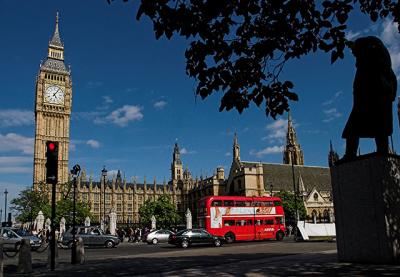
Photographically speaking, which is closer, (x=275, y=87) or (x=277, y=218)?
(x=275, y=87)

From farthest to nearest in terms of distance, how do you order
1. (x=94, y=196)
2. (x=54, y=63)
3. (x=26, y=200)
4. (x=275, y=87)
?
(x=54, y=63)
(x=94, y=196)
(x=26, y=200)
(x=275, y=87)

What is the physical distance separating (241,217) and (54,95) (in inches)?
3575

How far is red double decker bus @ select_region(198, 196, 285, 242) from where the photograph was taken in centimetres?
3284

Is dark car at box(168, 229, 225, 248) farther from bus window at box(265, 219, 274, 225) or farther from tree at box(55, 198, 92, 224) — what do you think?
tree at box(55, 198, 92, 224)

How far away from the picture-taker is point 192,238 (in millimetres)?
26984

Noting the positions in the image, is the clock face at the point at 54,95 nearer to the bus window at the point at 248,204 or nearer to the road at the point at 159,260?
the bus window at the point at 248,204

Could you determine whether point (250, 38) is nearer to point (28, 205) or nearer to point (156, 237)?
point (156, 237)

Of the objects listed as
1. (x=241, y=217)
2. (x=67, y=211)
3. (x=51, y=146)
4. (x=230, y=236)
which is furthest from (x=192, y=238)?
(x=67, y=211)

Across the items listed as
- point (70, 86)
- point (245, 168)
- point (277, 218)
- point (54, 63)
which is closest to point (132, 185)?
point (70, 86)

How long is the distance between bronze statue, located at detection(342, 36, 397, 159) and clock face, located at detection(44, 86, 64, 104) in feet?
360

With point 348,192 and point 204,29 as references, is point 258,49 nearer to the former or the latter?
point 204,29

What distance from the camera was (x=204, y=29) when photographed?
6438mm

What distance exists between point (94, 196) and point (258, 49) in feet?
351

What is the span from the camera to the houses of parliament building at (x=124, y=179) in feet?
267
